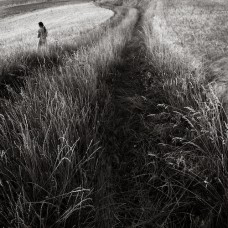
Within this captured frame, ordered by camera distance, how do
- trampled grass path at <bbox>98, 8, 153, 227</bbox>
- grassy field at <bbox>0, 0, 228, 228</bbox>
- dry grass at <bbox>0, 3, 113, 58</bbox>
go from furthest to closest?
dry grass at <bbox>0, 3, 113, 58</bbox>
trampled grass path at <bbox>98, 8, 153, 227</bbox>
grassy field at <bbox>0, 0, 228, 228</bbox>

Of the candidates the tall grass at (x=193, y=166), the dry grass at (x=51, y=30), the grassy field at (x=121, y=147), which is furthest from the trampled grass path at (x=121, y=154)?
the dry grass at (x=51, y=30)

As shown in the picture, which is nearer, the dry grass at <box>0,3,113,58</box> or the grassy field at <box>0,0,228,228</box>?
the grassy field at <box>0,0,228,228</box>

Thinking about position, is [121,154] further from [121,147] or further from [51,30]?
[51,30]

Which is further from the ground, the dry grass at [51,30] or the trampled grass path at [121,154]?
the dry grass at [51,30]

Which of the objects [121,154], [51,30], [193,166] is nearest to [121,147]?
[121,154]

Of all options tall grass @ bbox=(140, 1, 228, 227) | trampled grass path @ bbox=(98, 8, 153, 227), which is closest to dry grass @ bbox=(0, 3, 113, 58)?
trampled grass path @ bbox=(98, 8, 153, 227)

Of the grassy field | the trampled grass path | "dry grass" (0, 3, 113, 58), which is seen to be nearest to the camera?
the grassy field

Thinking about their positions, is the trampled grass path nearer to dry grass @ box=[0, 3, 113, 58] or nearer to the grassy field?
the grassy field

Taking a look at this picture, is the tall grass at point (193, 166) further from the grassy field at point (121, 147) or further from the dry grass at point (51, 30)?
the dry grass at point (51, 30)

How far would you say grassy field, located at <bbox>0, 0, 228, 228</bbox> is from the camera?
151cm

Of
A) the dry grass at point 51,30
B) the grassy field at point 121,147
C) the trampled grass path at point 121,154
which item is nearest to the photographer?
the grassy field at point 121,147

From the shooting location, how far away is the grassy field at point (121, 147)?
4.97ft

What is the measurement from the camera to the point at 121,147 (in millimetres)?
2514

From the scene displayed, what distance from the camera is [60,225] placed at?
1433mm
